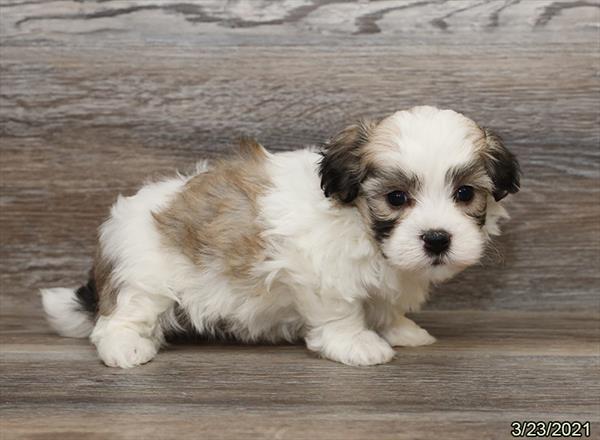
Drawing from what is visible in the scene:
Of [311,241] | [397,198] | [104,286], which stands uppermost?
[397,198]

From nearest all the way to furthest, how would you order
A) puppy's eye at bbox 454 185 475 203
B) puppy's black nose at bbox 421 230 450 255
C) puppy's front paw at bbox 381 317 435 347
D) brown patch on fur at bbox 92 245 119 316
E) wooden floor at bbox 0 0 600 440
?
1. puppy's black nose at bbox 421 230 450 255
2. puppy's eye at bbox 454 185 475 203
3. brown patch on fur at bbox 92 245 119 316
4. puppy's front paw at bbox 381 317 435 347
5. wooden floor at bbox 0 0 600 440

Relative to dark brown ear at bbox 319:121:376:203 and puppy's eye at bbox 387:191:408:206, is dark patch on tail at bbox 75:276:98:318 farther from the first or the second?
puppy's eye at bbox 387:191:408:206

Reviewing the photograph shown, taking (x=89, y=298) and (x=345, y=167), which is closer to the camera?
(x=345, y=167)

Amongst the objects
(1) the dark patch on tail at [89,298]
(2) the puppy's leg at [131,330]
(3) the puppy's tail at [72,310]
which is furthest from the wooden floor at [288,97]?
(2) the puppy's leg at [131,330]

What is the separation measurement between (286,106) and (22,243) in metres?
1.20

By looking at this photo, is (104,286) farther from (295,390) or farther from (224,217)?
(295,390)

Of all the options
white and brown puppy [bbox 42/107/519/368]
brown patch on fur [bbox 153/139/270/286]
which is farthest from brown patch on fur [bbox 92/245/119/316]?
brown patch on fur [bbox 153/139/270/286]

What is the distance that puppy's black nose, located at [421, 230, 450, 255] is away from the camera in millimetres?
2441

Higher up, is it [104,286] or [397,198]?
[397,198]

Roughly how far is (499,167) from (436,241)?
35 centimetres

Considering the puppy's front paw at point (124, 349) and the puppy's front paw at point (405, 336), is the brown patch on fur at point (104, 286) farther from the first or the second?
the puppy's front paw at point (405, 336)

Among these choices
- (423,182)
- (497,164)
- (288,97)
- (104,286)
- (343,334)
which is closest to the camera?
(423,182)

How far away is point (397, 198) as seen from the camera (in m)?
2.54

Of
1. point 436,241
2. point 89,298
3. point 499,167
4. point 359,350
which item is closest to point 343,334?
point 359,350
